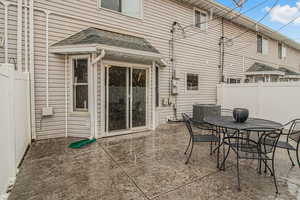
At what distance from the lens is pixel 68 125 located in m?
4.75

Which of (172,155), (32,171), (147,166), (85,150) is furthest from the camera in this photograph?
(85,150)

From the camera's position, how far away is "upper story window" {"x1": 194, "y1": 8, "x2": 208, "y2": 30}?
7.55 metres

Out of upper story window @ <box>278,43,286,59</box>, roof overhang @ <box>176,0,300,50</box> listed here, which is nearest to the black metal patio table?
roof overhang @ <box>176,0,300,50</box>

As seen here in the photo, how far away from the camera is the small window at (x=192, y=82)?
24.3ft

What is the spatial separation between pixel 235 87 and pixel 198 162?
18.9ft

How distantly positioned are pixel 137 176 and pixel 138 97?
3209 millimetres

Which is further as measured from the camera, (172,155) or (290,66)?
(290,66)

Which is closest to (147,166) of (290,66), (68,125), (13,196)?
(13,196)

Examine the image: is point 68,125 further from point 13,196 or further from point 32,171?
point 13,196

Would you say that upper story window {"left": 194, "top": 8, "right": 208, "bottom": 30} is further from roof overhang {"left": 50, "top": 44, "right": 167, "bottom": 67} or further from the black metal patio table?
the black metal patio table

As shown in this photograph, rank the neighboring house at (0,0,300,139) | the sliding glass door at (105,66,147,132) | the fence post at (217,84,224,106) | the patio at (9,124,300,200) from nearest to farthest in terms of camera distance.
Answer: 1. the patio at (9,124,300,200)
2. the neighboring house at (0,0,300,139)
3. the sliding glass door at (105,66,147,132)
4. the fence post at (217,84,224,106)

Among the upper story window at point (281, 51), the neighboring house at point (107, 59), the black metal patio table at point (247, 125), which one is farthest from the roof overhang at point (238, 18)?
the black metal patio table at point (247, 125)

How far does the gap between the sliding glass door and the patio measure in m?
1.29

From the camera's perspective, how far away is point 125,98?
5.21m
